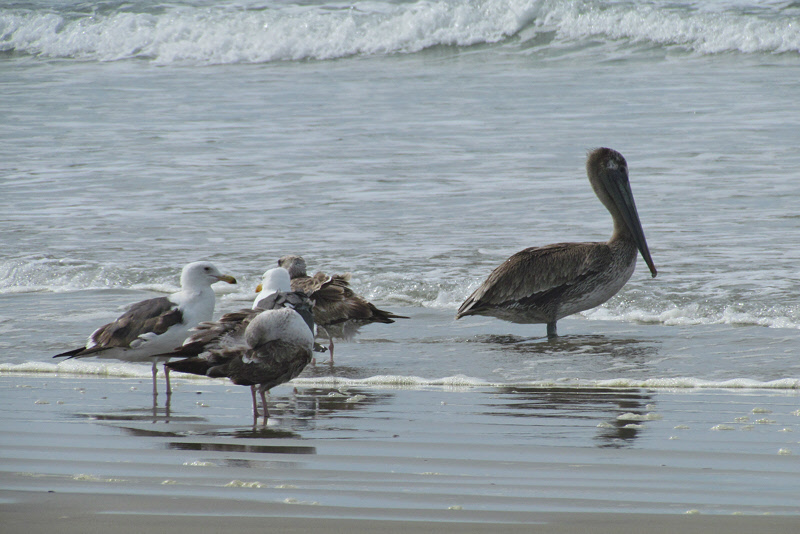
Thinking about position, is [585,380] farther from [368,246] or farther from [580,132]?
[580,132]

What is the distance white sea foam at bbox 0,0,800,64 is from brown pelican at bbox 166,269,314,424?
2113 cm

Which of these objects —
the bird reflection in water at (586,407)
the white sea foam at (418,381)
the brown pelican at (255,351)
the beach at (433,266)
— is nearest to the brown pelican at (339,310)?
the beach at (433,266)

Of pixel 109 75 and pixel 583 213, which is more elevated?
pixel 109 75

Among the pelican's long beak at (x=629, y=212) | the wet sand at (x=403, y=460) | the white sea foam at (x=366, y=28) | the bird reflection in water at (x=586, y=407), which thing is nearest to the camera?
the wet sand at (x=403, y=460)

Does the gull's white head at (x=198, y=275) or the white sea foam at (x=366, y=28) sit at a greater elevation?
the white sea foam at (x=366, y=28)

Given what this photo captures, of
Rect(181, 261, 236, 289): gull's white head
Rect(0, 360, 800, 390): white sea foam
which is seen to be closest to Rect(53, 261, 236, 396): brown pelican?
Rect(181, 261, 236, 289): gull's white head

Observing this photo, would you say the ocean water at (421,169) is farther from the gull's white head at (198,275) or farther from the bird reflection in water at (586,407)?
the gull's white head at (198,275)

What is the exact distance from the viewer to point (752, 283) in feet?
27.2

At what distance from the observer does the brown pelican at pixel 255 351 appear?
4.97 meters

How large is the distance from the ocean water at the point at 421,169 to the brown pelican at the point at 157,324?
28.4 inches

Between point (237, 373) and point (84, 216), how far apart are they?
8075 millimetres

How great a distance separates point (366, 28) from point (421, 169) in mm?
14810

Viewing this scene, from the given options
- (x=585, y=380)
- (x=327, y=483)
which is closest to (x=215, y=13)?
(x=585, y=380)

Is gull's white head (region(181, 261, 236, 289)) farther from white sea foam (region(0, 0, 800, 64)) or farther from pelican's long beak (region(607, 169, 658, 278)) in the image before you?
white sea foam (region(0, 0, 800, 64))
